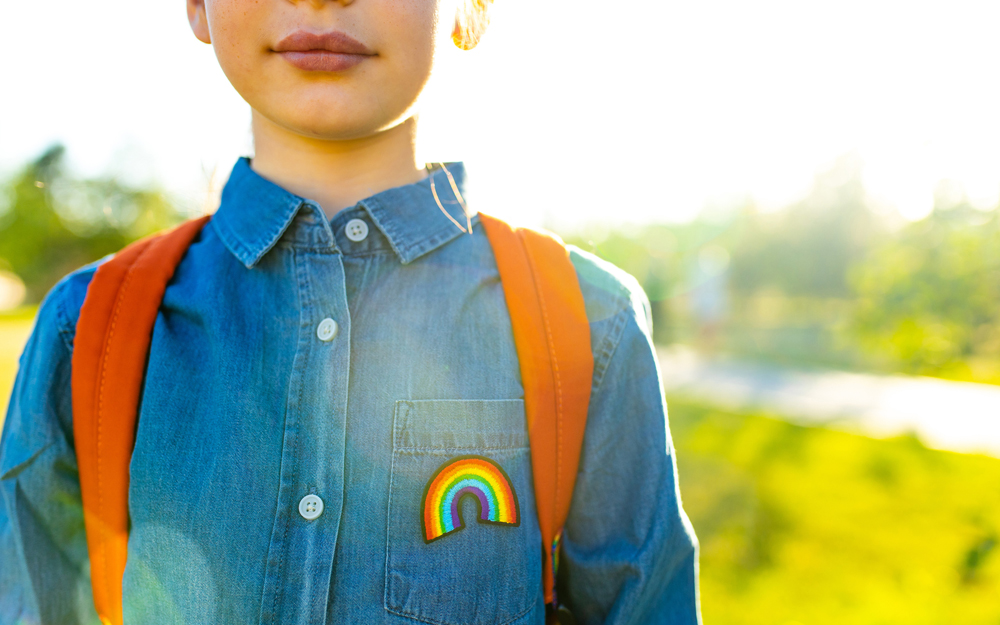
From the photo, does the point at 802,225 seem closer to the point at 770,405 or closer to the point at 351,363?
the point at 770,405

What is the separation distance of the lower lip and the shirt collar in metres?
0.27

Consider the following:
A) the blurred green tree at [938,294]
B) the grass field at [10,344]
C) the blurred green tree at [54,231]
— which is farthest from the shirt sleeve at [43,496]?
the blurred green tree at [54,231]

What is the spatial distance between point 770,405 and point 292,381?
22.7 ft

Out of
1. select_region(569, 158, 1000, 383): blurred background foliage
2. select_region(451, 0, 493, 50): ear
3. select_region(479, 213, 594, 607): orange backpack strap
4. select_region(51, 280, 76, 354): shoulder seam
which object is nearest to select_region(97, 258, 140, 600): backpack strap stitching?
select_region(51, 280, 76, 354): shoulder seam

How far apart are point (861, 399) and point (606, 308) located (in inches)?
292

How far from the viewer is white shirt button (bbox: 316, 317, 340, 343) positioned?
3.94 feet

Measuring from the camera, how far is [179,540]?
1.12 metres

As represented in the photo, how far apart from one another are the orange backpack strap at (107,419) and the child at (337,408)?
2 centimetres

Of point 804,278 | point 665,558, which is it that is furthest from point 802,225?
point 665,558

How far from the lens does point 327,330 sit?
3.95ft

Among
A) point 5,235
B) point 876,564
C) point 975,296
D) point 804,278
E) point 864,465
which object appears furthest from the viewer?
point 5,235

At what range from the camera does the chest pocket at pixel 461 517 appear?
1142mm

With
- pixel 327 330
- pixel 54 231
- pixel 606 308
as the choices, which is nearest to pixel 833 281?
pixel 606 308

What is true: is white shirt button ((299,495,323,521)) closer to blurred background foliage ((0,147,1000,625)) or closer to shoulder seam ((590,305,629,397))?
shoulder seam ((590,305,629,397))
